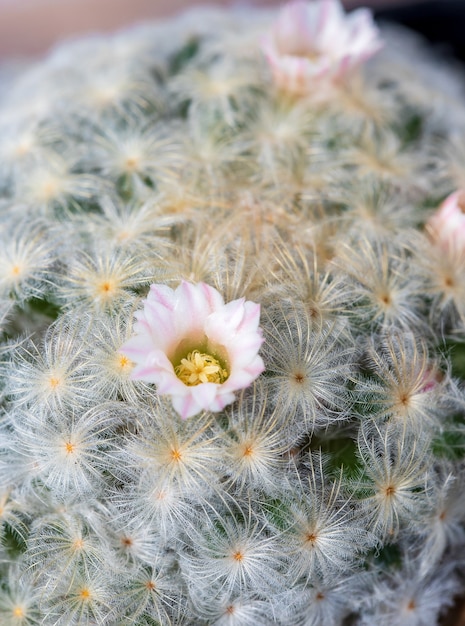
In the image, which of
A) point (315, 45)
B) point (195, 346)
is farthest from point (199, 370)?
point (315, 45)

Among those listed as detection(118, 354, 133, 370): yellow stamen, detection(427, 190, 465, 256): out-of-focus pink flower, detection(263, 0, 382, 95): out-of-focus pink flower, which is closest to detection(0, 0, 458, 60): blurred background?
detection(263, 0, 382, 95): out-of-focus pink flower

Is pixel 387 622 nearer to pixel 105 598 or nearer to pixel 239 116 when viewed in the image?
pixel 105 598

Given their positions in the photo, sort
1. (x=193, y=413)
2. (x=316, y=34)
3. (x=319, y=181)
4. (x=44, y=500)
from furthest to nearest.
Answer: (x=316, y=34) → (x=319, y=181) → (x=44, y=500) → (x=193, y=413)

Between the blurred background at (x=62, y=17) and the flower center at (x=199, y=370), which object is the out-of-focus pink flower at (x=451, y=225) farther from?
the blurred background at (x=62, y=17)

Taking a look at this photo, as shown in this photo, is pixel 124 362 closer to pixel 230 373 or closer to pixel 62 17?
pixel 230 373

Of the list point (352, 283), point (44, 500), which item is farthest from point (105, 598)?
point (352, 283)

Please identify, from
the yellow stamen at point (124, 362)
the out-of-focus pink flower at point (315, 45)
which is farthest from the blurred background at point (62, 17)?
the yellow stamen at point (124, 362)

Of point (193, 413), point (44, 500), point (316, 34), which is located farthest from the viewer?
point (316, 34)
